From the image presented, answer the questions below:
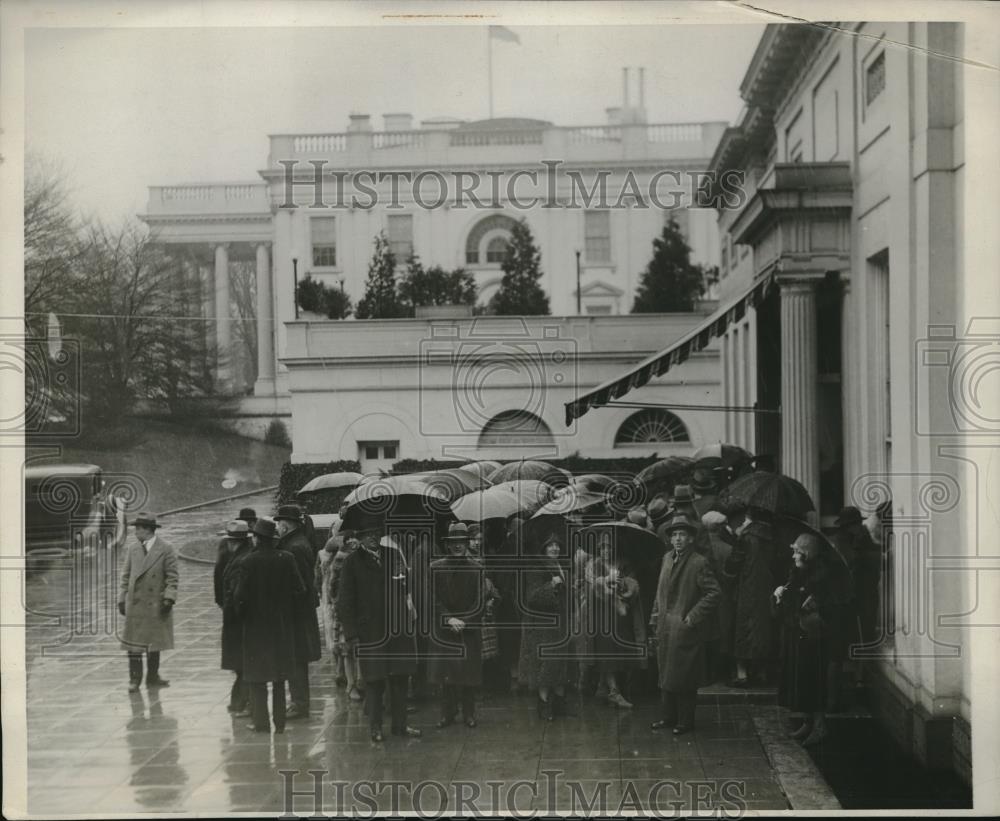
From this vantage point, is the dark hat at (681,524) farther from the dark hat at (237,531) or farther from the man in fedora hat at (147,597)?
the man in fedora hat at (147,597)

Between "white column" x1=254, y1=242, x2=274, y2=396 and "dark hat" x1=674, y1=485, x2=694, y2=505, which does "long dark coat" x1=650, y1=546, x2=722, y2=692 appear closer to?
"dark hat" x1=674, y1=485, x2=694, y2=505

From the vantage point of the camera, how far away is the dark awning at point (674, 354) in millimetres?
7832

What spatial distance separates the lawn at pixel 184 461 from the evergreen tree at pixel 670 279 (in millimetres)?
2590

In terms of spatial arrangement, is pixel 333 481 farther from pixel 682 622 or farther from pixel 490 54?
pixel 490 54

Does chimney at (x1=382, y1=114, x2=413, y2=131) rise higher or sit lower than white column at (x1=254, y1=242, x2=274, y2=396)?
higher

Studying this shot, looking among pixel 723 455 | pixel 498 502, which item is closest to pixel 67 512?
pixel 498 502

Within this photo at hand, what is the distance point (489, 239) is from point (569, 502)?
1745 mm

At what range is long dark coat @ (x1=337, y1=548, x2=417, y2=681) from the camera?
752cm

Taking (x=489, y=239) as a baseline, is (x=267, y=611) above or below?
below

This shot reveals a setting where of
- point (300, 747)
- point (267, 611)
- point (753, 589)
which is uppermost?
point (753, 589)

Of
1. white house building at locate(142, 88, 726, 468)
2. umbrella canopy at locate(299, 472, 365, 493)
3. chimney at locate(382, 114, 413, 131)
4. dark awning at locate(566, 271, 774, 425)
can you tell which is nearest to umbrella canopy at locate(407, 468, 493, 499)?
white house building at locate(142, 88, 726, 468)

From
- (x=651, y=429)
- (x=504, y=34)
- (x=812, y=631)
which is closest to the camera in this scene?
(x=504, y=34)

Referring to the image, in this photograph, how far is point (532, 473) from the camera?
25.8ft

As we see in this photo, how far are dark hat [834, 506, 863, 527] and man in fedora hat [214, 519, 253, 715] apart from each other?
145 inches
